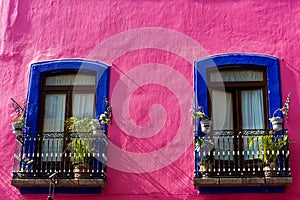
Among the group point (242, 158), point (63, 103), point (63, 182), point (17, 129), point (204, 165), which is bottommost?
point (63, 182)

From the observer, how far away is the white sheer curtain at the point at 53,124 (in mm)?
11180

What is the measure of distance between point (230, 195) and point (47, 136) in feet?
11.5

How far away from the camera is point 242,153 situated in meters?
10.8

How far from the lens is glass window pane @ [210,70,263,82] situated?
11.7m

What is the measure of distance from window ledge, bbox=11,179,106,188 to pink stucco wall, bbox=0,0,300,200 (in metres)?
0.27

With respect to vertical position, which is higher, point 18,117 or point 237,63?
point 237,63

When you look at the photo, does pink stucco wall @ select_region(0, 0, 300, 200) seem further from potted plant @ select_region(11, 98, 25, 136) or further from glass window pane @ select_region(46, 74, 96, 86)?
glass window pane @ select_region(46, 74, 96, 86)

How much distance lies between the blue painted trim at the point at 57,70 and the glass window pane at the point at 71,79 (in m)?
0.17

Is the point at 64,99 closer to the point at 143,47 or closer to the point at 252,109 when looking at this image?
the point at 143,47

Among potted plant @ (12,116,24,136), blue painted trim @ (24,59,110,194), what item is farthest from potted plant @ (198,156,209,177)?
potted plant @ (12,116,24,136)

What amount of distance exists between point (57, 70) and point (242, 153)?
12.9ft

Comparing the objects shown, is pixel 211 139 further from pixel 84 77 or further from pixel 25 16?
pixel 25 16

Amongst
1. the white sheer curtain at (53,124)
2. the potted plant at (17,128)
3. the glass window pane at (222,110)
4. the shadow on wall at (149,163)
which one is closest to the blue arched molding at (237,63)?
the glass window pane at (222,110)

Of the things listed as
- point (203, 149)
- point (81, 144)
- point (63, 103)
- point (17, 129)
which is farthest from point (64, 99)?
point (203, 149)
